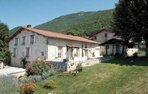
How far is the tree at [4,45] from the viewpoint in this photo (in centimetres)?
5732

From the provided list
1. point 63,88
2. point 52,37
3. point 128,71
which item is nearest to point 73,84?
point 63,88

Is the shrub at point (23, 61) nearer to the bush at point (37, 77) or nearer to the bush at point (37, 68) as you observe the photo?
the bush at point (37, 68)

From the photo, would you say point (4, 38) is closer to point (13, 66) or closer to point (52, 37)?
point (13, 66)

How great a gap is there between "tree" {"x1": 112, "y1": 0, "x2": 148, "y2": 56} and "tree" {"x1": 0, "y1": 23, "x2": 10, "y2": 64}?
2159 cm

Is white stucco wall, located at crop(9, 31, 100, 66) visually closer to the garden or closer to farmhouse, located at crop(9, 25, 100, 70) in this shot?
farmhouse, located at crop(9, 25, 100, 70)

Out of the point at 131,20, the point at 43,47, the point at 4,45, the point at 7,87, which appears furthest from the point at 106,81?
the point at 4,45

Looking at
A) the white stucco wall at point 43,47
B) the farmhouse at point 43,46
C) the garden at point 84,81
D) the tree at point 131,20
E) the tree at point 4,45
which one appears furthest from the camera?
the tree at point 4,45

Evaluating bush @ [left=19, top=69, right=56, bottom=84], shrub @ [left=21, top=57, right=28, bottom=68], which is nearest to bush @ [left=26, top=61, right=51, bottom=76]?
bush @ [left=19, top=69, right=56, bottom=84]

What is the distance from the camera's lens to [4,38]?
62188mm

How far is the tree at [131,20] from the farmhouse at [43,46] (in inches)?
373

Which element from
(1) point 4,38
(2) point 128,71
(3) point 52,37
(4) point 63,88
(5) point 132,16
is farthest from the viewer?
(1) point 4,38

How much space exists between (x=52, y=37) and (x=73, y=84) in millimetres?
18090

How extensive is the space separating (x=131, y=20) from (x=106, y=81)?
16.9 m

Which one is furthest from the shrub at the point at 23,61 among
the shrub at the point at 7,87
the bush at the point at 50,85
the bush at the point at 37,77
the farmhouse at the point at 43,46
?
the shrub at the point at 7,87
